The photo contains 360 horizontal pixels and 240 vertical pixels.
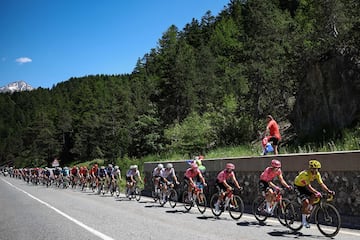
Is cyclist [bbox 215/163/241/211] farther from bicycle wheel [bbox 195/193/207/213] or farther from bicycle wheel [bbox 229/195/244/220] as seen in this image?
bicycle wheel [bbox 195/193/207/213]

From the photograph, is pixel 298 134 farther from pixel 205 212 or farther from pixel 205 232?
pixel 205 232

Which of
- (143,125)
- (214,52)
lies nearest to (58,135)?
(214,52)

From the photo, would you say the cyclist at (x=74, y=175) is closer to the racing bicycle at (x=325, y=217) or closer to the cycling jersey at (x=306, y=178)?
the racing bicycle at (x=325, y=217)

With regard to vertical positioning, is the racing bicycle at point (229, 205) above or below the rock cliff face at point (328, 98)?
below

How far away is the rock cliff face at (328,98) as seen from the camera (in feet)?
77.2

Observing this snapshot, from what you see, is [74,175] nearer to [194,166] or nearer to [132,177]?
[132,177]

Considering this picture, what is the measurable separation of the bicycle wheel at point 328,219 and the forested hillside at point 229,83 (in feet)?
40.0

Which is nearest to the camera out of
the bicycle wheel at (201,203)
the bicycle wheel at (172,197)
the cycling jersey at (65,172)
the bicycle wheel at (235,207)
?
the bicycle wheel at (235,207)

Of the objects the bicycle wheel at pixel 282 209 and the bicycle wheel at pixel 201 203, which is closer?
the bicycle wheel at pixel 282 209

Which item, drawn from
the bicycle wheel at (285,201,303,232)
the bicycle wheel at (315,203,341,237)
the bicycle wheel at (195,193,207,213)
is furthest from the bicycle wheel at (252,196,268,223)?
the bicycle wheel at (195,193,207,213)

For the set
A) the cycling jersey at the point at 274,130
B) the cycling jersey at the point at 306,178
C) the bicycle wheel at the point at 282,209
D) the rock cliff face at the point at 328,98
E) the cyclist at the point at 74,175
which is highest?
the rock cliff face at the point at 328,98

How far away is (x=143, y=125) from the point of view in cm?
5538

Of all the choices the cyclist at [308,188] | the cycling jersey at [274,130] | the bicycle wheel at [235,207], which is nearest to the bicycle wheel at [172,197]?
the bicycle wheel at [235,207]

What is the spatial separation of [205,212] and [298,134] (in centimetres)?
1412
